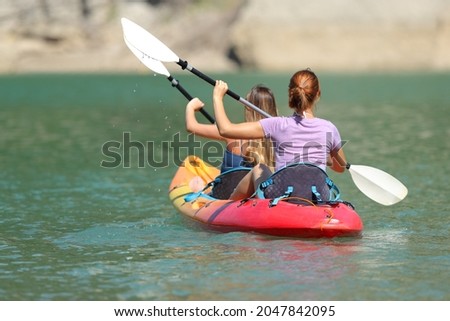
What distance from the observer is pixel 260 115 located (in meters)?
9.72

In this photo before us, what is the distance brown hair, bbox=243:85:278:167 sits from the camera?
381 inches

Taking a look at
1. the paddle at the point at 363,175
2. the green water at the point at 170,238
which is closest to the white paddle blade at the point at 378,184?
the paddle at the point at 363,175

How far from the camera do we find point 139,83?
47594mm

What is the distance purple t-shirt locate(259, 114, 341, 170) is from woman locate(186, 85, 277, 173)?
65 cm

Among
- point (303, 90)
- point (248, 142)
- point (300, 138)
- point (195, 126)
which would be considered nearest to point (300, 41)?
point (248, 142)

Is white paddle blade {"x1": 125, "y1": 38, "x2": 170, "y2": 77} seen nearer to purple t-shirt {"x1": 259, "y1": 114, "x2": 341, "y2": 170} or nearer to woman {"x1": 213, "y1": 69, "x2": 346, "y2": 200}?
woman {"x1": 213, "y1": 69, "x2": 346, "y2": 200}

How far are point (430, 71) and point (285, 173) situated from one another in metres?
48.9

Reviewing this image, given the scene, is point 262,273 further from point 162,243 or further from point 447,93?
point 447,93

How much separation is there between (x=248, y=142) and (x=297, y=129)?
4.84 ft

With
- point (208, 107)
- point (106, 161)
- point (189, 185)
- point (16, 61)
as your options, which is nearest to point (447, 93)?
point (208, 107)

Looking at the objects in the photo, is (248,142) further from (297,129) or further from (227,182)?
(297,129)

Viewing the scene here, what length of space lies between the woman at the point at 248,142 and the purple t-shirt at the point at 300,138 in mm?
645

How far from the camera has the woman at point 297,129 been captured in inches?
342
